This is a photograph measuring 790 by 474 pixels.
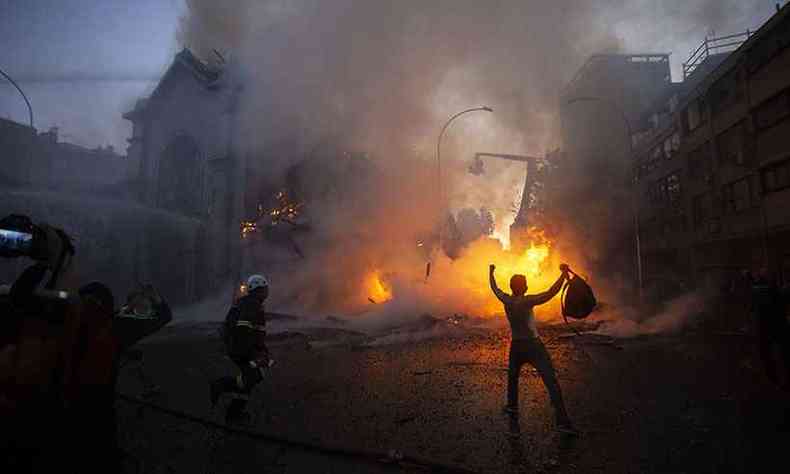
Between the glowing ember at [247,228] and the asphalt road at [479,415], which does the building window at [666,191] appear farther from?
the glowing ember at [247,228]

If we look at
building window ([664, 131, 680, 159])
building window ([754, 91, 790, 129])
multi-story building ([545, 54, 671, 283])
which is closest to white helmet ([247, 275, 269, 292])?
multi-story building ([545, 54, 671, 283])

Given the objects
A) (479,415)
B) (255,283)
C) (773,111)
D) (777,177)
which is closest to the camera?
(255,283)

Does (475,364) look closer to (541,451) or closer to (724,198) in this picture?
(541,451)

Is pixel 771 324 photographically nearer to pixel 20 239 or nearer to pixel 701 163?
pixel 20 239

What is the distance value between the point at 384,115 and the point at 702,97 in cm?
1514

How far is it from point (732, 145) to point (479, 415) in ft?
63.9

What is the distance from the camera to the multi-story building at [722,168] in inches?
597

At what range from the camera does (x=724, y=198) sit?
61.2 feet

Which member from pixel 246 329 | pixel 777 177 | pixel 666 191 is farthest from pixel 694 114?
pixel 246 329

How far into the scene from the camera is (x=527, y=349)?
466cm

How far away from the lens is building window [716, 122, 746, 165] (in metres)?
17.1

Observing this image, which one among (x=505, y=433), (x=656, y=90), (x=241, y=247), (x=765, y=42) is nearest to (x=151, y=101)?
(x=241, y=247)

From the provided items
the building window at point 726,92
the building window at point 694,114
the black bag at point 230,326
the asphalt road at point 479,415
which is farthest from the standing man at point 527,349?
the building window at point 694,114

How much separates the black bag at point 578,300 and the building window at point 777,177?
14585 mm
